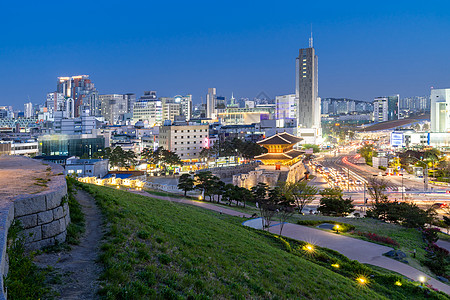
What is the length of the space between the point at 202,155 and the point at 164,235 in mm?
71751

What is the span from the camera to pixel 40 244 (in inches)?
318

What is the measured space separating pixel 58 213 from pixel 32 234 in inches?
40.4

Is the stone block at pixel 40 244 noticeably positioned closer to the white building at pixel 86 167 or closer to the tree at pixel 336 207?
the tree at pixel 336 207

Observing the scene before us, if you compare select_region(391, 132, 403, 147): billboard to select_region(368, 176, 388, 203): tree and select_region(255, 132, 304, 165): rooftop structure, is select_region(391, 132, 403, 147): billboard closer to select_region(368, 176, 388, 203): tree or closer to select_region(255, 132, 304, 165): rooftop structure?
select_region(255, 132, 304, 165): rooftop structure

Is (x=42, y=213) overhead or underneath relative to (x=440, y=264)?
overhead

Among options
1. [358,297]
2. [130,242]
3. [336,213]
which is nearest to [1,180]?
[130,242]

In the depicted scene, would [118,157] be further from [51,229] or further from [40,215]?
[40,215]

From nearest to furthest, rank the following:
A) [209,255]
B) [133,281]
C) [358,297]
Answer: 1. [133,281]
2. [209,255]
3. [358,297]

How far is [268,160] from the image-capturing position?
65875 mm

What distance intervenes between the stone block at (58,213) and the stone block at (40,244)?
22.1 inches

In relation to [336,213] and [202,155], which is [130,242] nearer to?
[336,213]

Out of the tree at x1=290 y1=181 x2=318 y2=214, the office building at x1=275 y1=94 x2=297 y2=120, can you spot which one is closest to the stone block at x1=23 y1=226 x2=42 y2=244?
the tree at x1=290 y1=181 x2=318 y2=214

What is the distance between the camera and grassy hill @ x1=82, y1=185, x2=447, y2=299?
765cm

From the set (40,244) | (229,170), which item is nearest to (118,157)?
(229,170)
